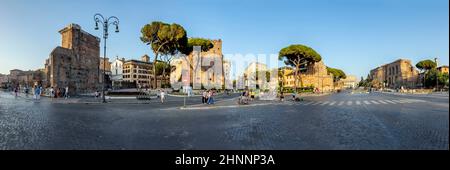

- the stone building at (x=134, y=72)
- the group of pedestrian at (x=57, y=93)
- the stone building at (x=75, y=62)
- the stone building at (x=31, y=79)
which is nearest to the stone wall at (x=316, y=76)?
the stone building at (x=75, y=62)

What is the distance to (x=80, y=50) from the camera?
28969 mm

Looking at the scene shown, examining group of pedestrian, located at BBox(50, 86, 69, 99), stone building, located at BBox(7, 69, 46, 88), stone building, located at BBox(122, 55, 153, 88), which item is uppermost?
stone building, located at BBox(122, 55, 153, 88)

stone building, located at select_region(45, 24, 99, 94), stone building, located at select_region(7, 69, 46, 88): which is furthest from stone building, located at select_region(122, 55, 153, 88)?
stone building, located at select_region(45, 24, 99, 94)

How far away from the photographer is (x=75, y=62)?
28.2 meters

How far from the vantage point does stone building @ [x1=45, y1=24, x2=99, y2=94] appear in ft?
84.9

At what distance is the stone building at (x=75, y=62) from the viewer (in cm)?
2588

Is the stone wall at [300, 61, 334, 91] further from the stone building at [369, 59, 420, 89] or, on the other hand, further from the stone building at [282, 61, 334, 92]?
the stone building at [369, 59, 420, 89]

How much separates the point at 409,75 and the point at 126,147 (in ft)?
415

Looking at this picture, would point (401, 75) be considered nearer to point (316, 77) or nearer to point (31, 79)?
point (316, 77)

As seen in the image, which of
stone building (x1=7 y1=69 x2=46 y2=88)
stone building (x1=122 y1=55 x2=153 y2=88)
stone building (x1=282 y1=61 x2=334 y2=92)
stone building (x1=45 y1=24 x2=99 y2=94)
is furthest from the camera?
stone building (x1=122 y1=55 x2=153 y2=88)

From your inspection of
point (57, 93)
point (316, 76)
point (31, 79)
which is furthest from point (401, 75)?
point (31, 79)

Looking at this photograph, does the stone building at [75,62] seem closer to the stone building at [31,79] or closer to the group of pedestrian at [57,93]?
the group of pedestrian at [57,93]

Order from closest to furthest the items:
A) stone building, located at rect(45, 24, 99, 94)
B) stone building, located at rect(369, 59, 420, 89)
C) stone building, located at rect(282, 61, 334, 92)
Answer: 1. stone building, located at rect(45, 24, 99, 94)
2. stone building, located at rect(282, 61, 334, 92)
3. stone building, located at rect(369, 59, 420, 89)
